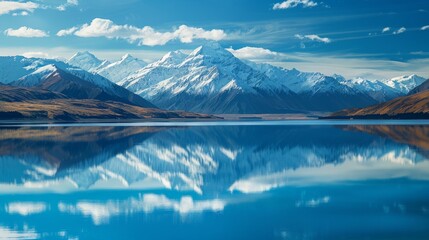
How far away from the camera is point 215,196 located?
39.4m

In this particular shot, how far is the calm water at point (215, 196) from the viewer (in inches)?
1137

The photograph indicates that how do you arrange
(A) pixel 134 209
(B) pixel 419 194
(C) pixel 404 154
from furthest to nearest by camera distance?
(C) pixel 404 154, (B) pixel 419 194, (A) pixel 134 209

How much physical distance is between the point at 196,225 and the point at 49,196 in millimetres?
15208

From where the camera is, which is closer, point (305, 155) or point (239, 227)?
point (239, 227)

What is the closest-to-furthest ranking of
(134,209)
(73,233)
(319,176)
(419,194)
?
(73,233) < (134,209) < (419,194) < (319,176)

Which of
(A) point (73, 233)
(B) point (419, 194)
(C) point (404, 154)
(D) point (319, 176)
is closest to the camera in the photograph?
(A) point (73, 233)

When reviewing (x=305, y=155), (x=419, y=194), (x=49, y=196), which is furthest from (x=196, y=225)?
(x=305, y=155)

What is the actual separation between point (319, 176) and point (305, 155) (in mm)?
20813

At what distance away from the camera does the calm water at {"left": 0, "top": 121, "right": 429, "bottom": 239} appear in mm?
28875

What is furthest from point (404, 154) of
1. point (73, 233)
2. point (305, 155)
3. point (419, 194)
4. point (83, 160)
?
point (73, 233)

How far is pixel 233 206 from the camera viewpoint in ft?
116

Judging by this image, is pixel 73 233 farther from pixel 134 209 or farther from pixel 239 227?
pixel 239 227

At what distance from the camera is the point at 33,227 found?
2983 centimetres

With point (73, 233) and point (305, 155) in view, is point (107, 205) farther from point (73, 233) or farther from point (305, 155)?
point (305, 155)
